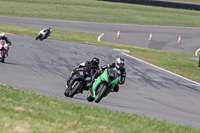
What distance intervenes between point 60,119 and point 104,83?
381 centimetres

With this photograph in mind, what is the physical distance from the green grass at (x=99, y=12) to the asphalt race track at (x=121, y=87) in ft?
63.9

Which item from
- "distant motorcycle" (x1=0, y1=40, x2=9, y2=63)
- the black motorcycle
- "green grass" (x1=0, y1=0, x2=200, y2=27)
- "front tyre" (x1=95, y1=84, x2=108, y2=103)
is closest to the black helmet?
the black motorcycle

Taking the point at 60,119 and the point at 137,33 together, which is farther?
the point at 137,33

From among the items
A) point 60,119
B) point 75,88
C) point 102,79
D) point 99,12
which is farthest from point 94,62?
point 99,12

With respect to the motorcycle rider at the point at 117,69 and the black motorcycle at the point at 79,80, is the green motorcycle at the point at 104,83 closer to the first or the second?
the motorcycle rider at the point at 117,69

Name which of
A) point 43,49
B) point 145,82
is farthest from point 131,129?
point 43,49

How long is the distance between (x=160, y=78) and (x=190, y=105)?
16.6 ft

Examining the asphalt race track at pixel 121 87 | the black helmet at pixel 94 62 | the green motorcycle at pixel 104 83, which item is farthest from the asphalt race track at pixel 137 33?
the green motorcycle at pixel 104 83

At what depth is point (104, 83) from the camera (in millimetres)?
11844

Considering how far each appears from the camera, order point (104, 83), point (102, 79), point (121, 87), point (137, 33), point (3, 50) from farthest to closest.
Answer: point (137, 33), point (3, 50), point (121, 87), point (104, 83), point (102, 79)

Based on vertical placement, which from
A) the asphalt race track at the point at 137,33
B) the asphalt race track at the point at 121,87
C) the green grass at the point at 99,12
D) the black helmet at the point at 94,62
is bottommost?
the asphalt race track at the point at 121,87

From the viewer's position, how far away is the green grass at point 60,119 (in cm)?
729

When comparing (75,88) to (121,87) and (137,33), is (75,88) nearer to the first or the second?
(121,87)

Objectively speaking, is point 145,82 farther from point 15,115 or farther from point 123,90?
point 15,115
